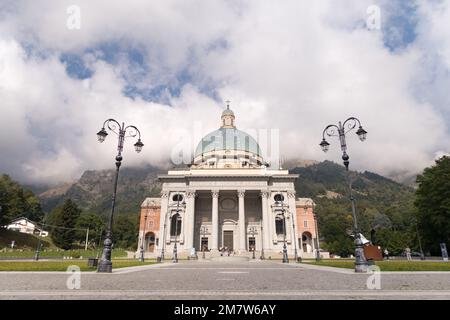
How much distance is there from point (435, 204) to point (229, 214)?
33.7 meters

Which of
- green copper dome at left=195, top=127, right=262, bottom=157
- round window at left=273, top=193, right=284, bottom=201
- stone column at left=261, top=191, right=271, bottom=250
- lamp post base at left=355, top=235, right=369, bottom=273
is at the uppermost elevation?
green copper dome at left=195, top=127, right=262, bottom=157

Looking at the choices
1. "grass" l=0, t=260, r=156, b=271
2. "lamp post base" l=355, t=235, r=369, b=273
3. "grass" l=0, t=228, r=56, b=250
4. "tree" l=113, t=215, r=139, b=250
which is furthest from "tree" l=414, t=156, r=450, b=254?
"tree" l=113, t=215, r=139, b=250

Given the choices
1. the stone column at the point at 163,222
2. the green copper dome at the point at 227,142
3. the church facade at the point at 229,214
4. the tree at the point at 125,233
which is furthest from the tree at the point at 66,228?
the green copper dome at the point at 227,142

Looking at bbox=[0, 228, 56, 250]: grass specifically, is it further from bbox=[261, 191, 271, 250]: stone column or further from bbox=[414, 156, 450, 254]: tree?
bbox=[414, 156, 450, 254]: tree

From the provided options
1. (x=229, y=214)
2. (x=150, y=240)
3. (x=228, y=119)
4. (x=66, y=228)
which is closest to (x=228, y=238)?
(x=229, y=214)

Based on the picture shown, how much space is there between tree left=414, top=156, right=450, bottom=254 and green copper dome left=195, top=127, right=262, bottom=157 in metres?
34.8

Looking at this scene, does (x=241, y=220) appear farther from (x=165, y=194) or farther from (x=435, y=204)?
(x=435, y=204)

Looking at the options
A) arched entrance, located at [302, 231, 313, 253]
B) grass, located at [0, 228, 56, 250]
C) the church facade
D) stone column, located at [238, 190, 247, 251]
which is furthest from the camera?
grass, located at [0, 228, 56, 250]

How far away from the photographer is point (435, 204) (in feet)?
137

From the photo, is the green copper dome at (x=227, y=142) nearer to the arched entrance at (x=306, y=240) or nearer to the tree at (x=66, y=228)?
the arched entrance at (x=306, y=240)

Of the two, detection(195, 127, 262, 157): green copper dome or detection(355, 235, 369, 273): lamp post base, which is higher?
detection(195, 127, 262, 157): green copper dome

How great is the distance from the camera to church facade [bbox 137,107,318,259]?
5297 cm
